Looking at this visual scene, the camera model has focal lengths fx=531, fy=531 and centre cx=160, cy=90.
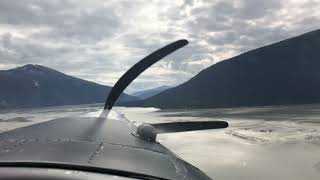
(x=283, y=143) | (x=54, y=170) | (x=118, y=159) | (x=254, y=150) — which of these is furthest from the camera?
(x=283, y=143)

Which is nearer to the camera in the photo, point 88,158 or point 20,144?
point 88,158

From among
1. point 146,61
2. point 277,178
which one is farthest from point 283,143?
point 146,61

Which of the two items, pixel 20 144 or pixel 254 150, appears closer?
pixel 20 144

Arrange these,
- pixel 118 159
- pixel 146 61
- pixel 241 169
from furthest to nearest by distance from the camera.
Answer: pixel 241 169, pixel 146 61, pixel 118 159

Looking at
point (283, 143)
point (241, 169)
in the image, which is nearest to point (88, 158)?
point (241, 169)

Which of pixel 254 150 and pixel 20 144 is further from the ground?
pixel 20 144

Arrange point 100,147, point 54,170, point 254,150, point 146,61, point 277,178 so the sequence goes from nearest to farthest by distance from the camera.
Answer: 1. point 54,170
2. point 100,147
3. point 146,61
4. point 277,178
5. point 254,150

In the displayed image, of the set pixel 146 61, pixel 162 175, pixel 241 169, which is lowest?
pixel 241 169

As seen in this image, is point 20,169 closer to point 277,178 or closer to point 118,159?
point 118,159

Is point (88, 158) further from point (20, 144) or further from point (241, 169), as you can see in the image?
point (241, 169)
